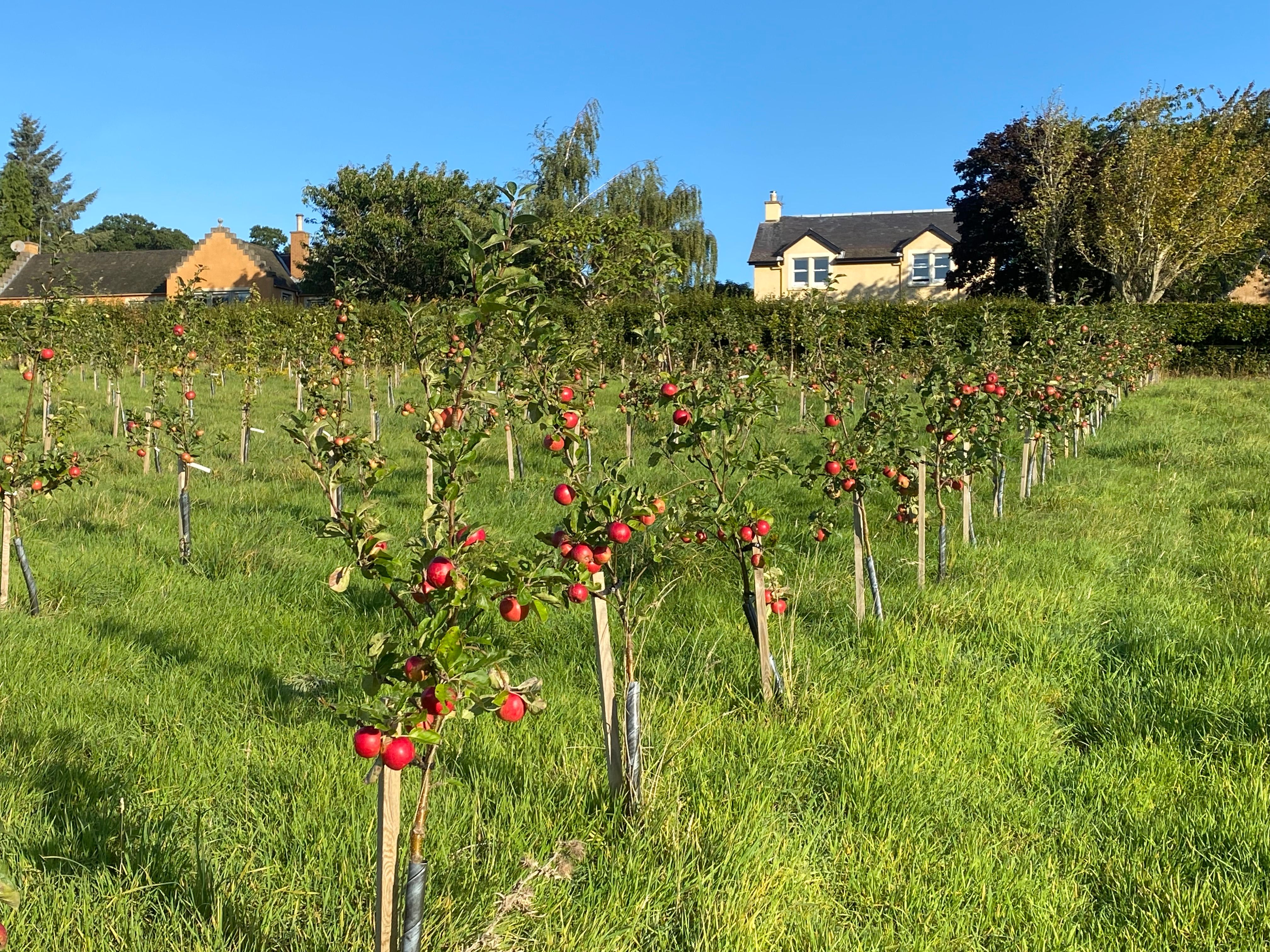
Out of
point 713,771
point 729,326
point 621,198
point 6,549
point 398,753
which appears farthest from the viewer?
point 621,198

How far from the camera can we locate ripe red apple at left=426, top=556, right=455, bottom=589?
195cm

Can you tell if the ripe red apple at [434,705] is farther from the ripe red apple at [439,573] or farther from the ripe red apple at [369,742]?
the ripe red apple at [439,573]

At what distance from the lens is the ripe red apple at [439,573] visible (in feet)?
6.38

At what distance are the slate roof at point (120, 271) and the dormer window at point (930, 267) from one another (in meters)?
39.5

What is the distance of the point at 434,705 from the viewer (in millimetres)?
1879

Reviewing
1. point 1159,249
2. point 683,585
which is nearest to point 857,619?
point 683,585

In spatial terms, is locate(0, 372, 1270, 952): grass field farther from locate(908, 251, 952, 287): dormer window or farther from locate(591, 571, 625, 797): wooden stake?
locate(908, 251, 952, 287): dormer window

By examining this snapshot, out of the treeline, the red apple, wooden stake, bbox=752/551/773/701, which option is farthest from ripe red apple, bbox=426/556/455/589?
the treeline

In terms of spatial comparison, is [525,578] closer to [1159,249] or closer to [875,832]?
[875,832]

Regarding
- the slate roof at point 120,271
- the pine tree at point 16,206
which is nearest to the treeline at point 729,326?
the slate roof at point 120,271

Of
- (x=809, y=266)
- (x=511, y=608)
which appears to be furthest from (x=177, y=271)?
(x=511, y=608)

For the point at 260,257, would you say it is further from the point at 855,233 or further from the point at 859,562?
the point at 859,562

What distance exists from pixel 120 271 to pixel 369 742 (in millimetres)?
56006

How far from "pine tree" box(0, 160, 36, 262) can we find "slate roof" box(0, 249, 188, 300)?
26.1 ft
